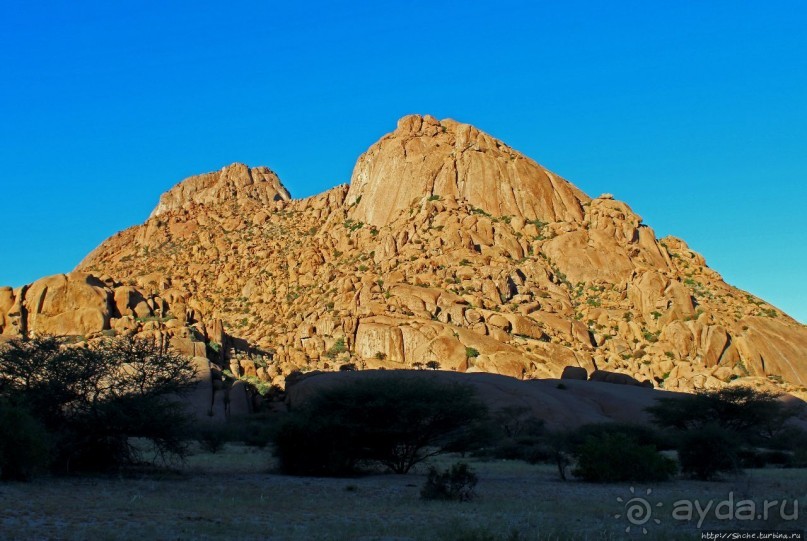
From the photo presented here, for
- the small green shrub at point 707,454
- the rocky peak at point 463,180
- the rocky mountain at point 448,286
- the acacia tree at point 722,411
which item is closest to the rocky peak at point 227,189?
the rocky mountain at point 448,286

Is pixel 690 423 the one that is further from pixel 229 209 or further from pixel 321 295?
pixel 229 209

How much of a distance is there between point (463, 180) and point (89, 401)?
7456cm

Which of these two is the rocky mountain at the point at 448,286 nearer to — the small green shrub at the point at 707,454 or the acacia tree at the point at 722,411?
the acacia tree at the point at 722,411

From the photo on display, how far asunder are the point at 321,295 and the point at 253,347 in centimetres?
1160

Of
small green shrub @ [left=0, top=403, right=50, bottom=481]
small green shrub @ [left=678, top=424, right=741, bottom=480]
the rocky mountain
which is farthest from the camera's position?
the rocky mountain

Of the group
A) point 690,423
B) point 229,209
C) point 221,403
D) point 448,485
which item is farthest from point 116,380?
point 229,209

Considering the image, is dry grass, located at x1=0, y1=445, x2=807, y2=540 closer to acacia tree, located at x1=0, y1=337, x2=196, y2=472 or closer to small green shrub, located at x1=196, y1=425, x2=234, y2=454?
acacia tree, located at x1=0, y1=337, x2=196, y2=472

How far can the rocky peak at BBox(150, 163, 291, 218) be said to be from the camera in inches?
5167

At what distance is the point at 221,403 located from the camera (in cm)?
5531

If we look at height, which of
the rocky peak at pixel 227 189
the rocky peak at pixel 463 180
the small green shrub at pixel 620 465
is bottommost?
the small green shrub at pixel 620 465

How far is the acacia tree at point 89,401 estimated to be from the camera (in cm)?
2472

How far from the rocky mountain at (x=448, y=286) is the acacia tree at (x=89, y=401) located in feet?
122

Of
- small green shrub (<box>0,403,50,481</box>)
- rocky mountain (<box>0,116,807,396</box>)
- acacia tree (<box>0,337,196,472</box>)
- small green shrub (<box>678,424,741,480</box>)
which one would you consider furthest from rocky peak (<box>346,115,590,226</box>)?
small green shrub (<box>0,403,50,481</box>)

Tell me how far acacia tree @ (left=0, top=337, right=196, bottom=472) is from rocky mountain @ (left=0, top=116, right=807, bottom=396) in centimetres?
3718
